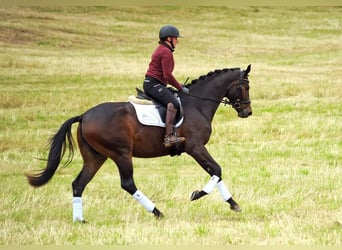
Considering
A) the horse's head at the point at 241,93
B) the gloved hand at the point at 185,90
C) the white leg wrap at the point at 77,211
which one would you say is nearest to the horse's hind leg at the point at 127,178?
the white leg wrap at the point at 77,211

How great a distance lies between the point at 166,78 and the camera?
11.5m

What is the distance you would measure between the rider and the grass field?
1.28m

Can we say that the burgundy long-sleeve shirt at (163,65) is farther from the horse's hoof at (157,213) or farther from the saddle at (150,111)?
the horse's hoof at (157,213)

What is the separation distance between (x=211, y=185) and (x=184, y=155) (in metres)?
8.15

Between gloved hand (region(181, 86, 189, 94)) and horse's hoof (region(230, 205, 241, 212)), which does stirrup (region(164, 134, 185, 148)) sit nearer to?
gloved hand (region(181, 86, 189, 94))

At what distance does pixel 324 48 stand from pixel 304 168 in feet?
125

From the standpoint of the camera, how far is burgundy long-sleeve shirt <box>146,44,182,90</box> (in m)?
11.4

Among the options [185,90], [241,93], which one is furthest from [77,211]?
[241,93]

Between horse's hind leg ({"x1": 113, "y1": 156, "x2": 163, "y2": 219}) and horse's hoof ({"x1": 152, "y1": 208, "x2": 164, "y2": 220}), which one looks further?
horse's hind leg ({"x1": 113, "y1": 156, "x2": 163, "y2": 219})

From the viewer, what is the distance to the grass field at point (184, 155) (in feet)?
32.8

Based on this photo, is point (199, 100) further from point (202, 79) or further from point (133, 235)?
point (133, 235)

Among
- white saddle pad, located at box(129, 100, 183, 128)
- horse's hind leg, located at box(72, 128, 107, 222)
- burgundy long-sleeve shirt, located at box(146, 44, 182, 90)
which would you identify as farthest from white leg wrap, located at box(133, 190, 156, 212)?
burgundy long-sleeve shirt, located at box(146, 44, 182, 90)

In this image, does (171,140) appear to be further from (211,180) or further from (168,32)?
(168,32)

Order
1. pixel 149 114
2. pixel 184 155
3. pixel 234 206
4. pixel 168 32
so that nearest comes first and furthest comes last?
1. pixel 234 206
2. pixel 168 32
3. pixel 149 114
4. pixel 184 155
